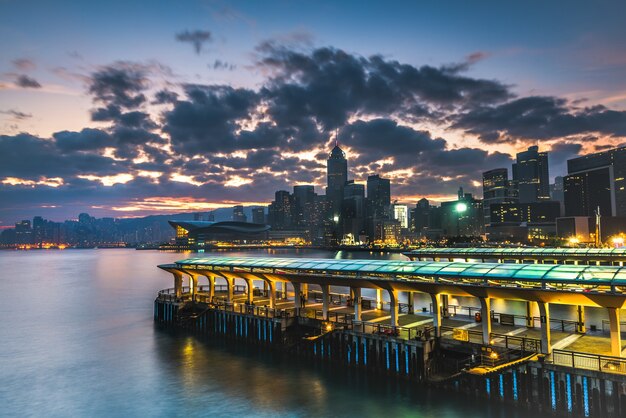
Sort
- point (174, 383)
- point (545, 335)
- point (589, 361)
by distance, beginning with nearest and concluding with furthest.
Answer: point (589, 361) < point (545, 335) < point (174, 383)

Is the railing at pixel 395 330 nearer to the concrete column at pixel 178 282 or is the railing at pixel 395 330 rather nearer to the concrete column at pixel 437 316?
the concrete column at pixel 437 316

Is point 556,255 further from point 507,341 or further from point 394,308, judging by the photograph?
point 507,341

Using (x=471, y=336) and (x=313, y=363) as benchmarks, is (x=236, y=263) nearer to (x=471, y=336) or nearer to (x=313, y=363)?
(x=313, y=363)

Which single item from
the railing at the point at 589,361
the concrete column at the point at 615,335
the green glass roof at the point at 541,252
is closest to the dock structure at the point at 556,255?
the green glass roof at the point at 541,252

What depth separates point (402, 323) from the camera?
3778 centimetres

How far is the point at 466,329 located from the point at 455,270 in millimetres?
4860

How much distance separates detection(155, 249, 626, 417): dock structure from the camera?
2545 cm

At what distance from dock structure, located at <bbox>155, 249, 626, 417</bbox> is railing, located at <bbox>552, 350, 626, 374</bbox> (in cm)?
6

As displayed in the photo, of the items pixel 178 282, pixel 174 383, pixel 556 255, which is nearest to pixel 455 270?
pixel 174 383

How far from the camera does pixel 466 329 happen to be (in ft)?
114

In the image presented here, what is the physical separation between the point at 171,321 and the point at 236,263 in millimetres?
13622

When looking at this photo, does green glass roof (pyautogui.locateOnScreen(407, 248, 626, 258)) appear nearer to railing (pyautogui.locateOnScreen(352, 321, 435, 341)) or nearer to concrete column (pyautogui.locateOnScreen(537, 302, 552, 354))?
railing (pyautogui.locateOnScreen(352, 321, 435, 341))

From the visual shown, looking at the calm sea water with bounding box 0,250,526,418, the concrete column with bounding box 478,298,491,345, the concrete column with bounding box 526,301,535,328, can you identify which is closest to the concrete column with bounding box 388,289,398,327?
the calm sea water with bounding box 0,250,526,418

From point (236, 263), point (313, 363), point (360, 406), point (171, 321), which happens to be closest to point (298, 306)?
point (313, 363)
